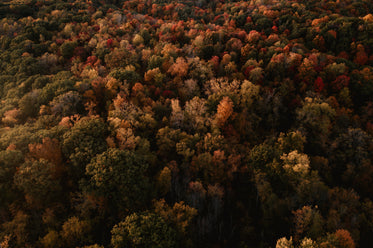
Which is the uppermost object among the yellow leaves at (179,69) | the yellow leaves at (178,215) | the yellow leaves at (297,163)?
the yellow leaves at (179,69)

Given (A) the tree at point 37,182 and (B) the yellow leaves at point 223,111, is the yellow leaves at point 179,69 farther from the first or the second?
(A) the tree at point 37,182

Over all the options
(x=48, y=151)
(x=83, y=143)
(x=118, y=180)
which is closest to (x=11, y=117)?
(x=48, y=151)

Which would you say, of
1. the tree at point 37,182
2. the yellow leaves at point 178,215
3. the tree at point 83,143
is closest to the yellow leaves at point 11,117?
the tree at point 83,143

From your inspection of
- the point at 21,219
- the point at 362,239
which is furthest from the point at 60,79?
the point at 362,239

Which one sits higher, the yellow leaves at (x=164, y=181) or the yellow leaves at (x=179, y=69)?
the yellow leaves at (x=179, y=69)

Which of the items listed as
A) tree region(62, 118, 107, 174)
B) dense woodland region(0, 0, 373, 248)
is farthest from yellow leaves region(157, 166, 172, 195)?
tree region(62, 118, 107, 174)

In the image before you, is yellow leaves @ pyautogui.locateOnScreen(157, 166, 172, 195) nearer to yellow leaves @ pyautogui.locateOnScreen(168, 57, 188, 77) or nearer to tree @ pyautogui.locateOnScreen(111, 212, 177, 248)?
tree @ pyautogui.locateOnScreen(111, 212, 177, 248)

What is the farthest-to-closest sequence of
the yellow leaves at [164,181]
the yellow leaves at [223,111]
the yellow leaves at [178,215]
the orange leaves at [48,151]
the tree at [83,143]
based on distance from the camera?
Result: the yellow leaves at [223,111] < the yellow leaves at [164,181] < the tree at [83,143] < the orange leaves at [48,151] < the yellow leaves at [178,215]

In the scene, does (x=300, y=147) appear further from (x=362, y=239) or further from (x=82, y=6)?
(x=82, y=6)
